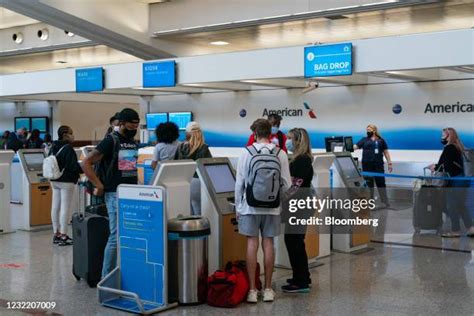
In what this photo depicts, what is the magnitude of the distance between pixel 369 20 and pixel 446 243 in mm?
6797

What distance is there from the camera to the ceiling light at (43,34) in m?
18.0

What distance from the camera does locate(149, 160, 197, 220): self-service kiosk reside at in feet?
17.1

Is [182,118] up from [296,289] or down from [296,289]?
up

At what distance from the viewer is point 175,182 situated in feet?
17.6

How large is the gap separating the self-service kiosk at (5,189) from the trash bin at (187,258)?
4.52 meters

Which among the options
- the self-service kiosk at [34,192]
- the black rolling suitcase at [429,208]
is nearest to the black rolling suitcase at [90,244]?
the self-service kiosk at [34,192]

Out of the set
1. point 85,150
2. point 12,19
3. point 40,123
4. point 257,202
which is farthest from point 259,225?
point 40,123

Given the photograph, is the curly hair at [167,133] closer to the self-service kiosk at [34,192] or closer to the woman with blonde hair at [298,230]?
the woman with blonde hair at [298,230]

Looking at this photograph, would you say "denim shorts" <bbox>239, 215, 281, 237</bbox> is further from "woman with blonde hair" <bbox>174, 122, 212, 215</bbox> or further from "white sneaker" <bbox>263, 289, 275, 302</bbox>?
"woman with blonde hair" <bbox>174, 122, 212, 215</bbox>

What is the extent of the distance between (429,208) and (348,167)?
2.01m

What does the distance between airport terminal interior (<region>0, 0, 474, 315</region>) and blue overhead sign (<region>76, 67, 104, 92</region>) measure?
5 centimetres

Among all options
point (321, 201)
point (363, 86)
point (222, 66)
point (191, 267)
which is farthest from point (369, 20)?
point (191, 267)

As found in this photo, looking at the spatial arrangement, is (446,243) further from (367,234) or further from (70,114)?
(70,114)

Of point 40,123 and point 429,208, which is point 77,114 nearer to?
point 40,123
